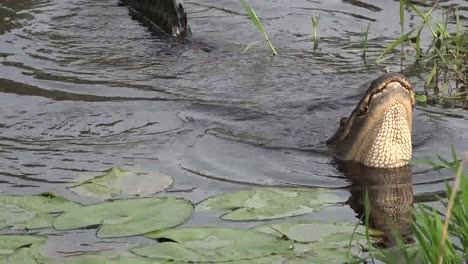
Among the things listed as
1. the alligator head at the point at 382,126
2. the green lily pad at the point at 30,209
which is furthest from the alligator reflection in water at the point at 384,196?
the green lily pad at the point at 30,209

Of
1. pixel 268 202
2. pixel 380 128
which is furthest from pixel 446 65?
pixel 268 202

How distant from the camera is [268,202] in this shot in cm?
495

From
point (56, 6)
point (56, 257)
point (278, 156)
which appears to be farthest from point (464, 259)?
point (56, 6)

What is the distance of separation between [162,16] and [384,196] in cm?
366

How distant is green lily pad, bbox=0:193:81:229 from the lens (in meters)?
4.65

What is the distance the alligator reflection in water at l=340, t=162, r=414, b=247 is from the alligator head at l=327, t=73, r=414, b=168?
0.06 metres

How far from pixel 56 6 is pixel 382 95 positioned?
14.1 ft

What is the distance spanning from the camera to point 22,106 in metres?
6.82

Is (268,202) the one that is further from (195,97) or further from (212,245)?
(195,97)

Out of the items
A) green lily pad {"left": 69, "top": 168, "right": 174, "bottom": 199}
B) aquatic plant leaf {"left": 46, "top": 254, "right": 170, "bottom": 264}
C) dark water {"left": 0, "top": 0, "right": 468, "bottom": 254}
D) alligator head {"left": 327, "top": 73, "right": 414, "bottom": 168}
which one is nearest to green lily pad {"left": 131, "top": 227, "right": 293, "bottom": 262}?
aquatic plant leaf {"left": 46, "top": 254, "right": 170, "bottom": 264}

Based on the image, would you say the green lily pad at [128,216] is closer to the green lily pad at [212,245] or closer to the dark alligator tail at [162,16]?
the green lily pad at [212,245]

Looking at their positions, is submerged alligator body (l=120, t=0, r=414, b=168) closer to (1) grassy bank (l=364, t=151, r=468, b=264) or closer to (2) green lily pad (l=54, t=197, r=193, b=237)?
(2) green lily pad (l=54, t=197, r=193, b=237)

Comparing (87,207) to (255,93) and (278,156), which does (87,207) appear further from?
(255,93)

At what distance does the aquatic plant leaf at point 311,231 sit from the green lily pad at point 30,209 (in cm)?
91
